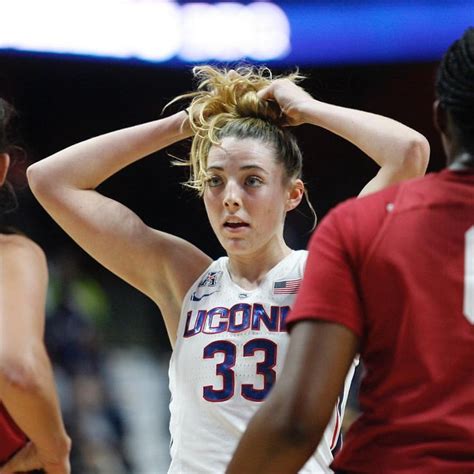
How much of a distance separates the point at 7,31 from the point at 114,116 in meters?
2.22

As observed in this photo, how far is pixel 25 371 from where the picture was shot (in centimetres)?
228

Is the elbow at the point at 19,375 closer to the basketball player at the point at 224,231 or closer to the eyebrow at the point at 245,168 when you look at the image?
the basketball player at the point at 224,231

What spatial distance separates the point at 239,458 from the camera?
1.94 m

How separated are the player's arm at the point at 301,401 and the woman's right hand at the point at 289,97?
1454mm

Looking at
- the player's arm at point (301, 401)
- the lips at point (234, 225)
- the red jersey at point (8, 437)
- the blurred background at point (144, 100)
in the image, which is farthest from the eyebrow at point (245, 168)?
the blurred background at point (144, 100)

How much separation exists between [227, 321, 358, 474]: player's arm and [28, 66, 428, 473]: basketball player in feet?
4.02

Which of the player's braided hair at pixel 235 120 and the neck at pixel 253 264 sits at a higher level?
the player's braided hair at pixel 235 120

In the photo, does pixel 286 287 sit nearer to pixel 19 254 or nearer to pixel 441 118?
pixel 19 254

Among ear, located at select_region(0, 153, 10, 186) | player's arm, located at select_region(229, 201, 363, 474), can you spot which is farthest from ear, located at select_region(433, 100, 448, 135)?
ear, located at select_region(0, 153, 10, 186)

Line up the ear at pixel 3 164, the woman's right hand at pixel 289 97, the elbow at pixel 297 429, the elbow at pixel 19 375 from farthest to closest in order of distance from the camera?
the woman's right hand at pixel 289 97
the ear at pixel 3 164
the elbow at pixel 19 375
the elbow at pixel 297 429

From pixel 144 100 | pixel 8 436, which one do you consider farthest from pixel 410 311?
pixel 144 100

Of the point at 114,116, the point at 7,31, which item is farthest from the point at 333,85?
the point at 7,31

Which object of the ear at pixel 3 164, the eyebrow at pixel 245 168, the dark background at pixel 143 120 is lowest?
the dark background at pixel 143 120

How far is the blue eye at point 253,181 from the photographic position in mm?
3383
